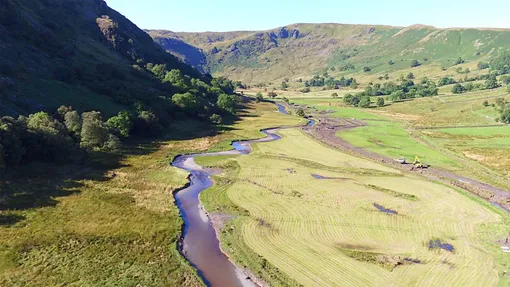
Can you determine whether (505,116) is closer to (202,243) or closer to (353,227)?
(353,227)

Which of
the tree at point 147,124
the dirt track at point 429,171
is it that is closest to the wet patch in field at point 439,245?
the dirt track at point 429,171

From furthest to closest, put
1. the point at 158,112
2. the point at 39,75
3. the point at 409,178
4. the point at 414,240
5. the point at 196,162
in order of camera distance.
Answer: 1. the point at 158,112
2. the point at 39,75
3. the point at 196,162
4. the point at 409,178
5. the point at 414,240

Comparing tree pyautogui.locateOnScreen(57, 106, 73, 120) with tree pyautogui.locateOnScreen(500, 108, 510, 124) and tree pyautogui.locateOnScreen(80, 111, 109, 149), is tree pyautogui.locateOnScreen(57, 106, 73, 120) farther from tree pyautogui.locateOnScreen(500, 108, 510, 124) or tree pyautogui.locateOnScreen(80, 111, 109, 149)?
tree pyautogui.locateOnScreen(500, 108, 510, 124)

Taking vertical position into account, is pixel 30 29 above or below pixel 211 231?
above

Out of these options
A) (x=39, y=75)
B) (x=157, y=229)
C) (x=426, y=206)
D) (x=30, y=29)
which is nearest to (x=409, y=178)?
(x=426, y=206)

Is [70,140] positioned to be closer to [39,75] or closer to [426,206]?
[39,75]

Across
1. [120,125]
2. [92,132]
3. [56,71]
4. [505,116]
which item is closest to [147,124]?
[120,125]
